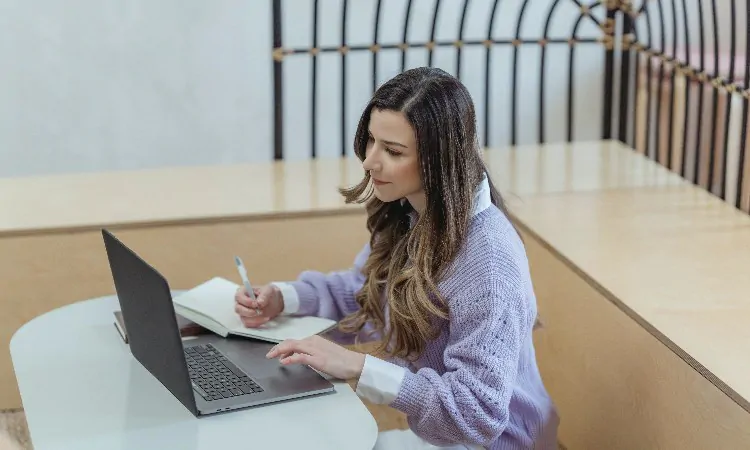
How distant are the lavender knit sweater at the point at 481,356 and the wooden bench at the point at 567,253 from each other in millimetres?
339

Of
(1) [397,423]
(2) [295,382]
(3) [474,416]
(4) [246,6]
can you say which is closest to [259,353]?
(2) [295,382]

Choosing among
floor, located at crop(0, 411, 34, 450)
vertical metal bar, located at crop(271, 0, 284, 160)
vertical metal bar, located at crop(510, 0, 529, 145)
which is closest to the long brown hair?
floor, located at crop(0, 411, 34, 450)

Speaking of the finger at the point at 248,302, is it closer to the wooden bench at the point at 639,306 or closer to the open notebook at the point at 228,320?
the open notebook at the point at 228,320

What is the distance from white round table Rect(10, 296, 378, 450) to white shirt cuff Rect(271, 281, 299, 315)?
33 centimetres

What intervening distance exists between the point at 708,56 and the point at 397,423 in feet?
8.06

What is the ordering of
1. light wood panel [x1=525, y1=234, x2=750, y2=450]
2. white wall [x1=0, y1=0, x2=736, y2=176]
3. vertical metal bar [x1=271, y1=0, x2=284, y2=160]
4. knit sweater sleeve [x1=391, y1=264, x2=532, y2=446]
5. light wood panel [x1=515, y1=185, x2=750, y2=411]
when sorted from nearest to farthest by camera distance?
1. knit sweater sleeve [x1=391, y1=264, x2=532, y2=446]
2. light wood panel [x1=525, y1=234, x2=750, y2=450]
3. light wood panel [x1=515, y1=185, x2=750, y2=411]
4. vertical metal bar [x1=271, y1=0, x2=284, y2=160]
5. white wall [x1=0, y1=0, x2=736, y2=176]

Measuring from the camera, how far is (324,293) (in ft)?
7.91

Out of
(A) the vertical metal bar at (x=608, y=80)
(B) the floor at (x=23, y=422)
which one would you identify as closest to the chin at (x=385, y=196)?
(B) the floor at (x=23, y=422)

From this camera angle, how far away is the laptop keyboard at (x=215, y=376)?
1962 millimetres

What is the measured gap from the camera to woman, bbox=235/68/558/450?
6.36 feet

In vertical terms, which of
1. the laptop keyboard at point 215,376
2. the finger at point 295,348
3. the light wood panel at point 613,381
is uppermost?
the finger at point 295,348

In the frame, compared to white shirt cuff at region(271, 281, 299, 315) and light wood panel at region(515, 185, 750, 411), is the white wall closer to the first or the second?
light wood panel at region(515, 185, 750, 411)

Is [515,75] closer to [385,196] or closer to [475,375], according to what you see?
[385,196]

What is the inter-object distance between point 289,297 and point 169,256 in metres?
0.93
